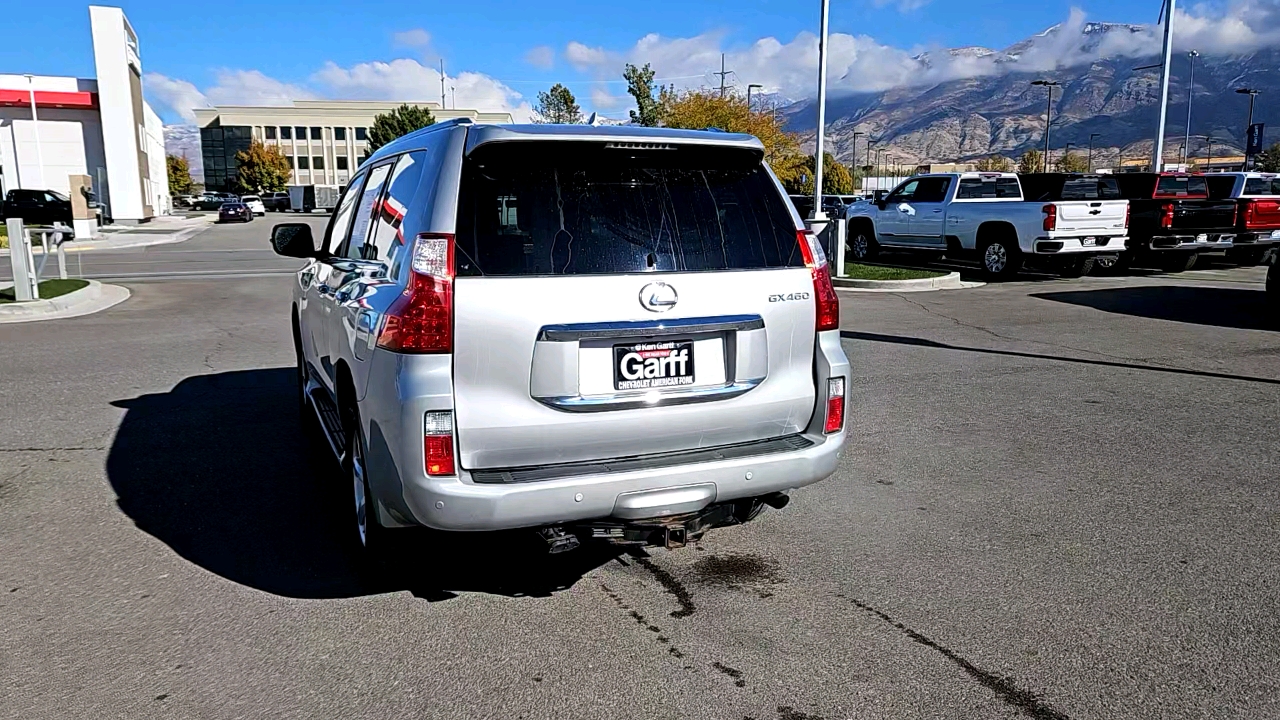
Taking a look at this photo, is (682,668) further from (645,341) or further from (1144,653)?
(1144,653)

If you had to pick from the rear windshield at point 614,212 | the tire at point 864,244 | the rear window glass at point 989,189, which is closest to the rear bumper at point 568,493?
the rear windshield at point 614,212

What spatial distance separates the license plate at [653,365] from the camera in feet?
11.8

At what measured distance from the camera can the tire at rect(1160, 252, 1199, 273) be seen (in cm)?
1972

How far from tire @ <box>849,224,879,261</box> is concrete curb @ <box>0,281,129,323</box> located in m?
15.4

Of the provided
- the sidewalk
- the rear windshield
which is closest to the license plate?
the rear windshield

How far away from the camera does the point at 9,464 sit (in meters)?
6.08

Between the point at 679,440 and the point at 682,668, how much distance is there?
844 millimetres

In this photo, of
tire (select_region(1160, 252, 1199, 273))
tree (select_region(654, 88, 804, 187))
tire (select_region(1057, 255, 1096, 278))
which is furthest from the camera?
tree (select_region(654, 88, 804, 187))

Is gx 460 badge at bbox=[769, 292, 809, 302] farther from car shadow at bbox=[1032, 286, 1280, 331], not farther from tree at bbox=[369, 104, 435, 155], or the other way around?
tree at bbox=[369, 104, 435, 155]

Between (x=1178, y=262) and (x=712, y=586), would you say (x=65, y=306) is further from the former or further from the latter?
(x=1178, y=262)

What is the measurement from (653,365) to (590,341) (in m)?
0.27

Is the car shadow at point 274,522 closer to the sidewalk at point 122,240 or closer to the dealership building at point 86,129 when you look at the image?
the sidewalk at point 122,240

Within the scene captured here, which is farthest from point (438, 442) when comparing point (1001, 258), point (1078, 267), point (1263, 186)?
point (1263, 186)

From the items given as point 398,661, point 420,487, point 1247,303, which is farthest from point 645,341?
point 1247,303
